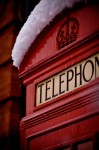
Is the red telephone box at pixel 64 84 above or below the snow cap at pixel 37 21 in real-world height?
below

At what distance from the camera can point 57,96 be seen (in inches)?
75.4

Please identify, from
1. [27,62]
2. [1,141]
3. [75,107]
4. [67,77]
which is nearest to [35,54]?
[27,62]

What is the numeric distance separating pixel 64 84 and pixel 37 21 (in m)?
0.45

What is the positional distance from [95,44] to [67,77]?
10.3 inches

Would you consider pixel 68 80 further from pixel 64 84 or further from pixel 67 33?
pixel 67 33

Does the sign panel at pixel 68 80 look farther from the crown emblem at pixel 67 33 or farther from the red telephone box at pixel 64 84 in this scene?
the crown emblem at pixel 67 33

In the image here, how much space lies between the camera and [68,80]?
186 centimetres

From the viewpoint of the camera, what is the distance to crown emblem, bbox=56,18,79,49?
1.88 meters

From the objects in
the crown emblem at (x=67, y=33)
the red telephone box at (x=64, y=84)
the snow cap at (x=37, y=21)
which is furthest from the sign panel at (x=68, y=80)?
the snow cap at (x=37, y=21)

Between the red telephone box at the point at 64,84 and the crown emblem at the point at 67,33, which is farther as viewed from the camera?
the crown emblem at the point at 67,33

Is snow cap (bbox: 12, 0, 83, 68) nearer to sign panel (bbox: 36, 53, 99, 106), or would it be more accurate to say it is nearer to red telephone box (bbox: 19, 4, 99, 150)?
red telephone box (bbox: 19, 4, 99, 150)

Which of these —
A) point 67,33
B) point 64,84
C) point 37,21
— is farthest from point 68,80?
point 37,21

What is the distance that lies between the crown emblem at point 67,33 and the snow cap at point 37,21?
3.4 inches

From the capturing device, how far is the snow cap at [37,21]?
1937 millimetres
